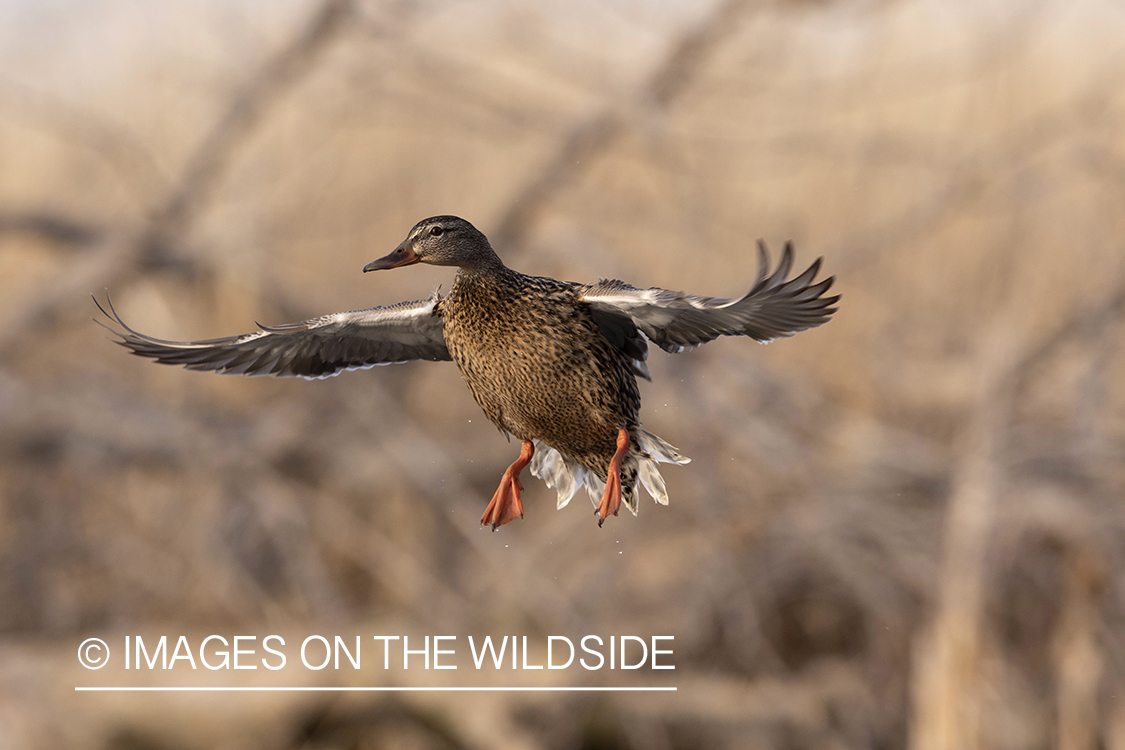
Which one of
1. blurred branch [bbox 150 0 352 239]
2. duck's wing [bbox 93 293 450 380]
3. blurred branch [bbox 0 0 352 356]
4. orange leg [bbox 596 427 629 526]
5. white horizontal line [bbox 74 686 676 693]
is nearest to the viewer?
orange leg [bbox 596 427 629 526]

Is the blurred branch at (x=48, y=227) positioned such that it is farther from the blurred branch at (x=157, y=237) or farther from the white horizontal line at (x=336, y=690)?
the white horizontal line at (x=336, y=690)

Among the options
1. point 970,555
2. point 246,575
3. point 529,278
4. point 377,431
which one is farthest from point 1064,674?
point 529,278

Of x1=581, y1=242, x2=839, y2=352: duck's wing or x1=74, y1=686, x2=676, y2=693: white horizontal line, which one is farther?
x1=74, y1=686, x2=676, y2=693: white horizontal line

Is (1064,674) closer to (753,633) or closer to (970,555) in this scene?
(970,555)

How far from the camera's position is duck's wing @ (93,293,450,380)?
31.3 inches

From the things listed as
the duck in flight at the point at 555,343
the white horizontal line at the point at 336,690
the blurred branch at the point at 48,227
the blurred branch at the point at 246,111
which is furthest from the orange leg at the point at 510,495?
the white horizontal line at the point at 336,690

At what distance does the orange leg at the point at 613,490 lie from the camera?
2.26 ft

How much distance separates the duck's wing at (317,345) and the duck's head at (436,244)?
0.07 metres

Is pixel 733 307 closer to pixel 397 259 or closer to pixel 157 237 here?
pixel 397 259

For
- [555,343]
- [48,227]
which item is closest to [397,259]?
[555,343]

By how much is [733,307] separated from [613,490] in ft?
0.49

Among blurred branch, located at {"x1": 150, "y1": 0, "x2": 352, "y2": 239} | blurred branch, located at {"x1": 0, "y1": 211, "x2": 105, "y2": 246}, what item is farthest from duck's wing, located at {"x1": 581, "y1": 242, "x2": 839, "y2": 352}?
blurred branch, located at {"x1": 0, "y1": 211, "x2": 105, "y2": 246}

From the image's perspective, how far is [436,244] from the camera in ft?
2.49

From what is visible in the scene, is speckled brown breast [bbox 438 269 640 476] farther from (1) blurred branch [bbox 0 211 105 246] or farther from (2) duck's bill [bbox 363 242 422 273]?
(1) blurred branch [bbox 0 211 105 246]
